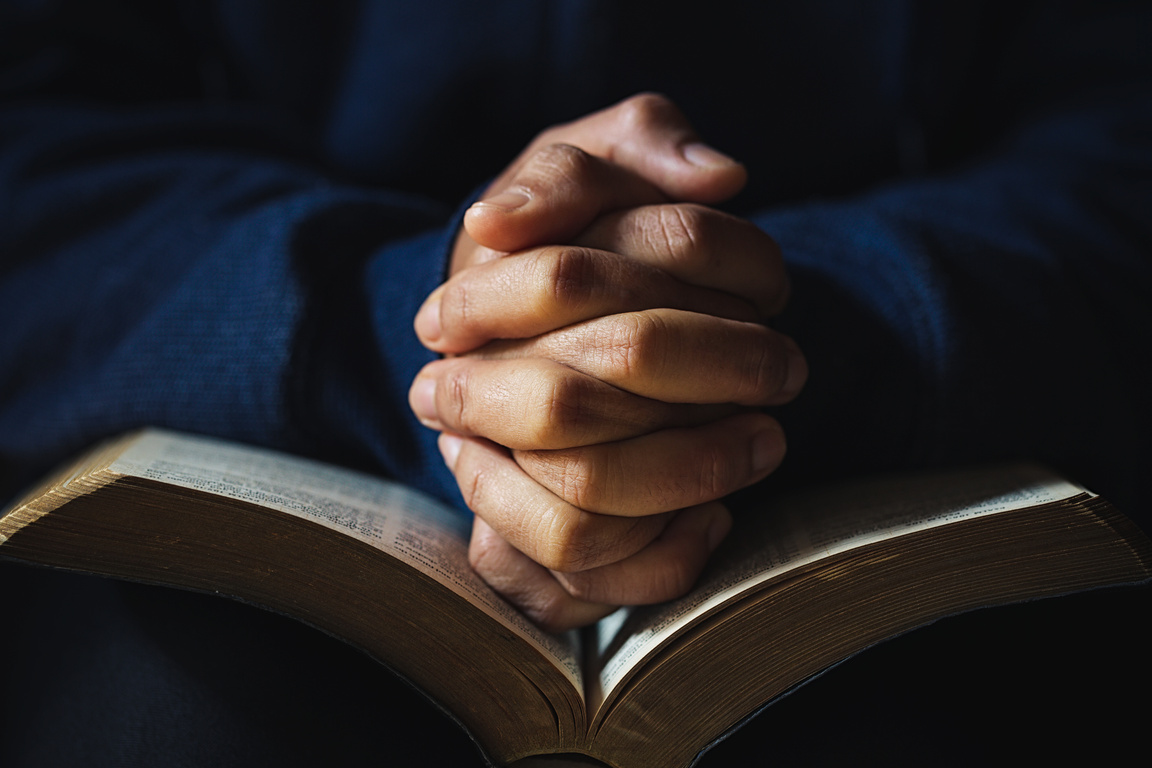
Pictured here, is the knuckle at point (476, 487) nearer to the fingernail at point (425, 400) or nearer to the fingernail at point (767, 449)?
the fingernail at point (425, 400)

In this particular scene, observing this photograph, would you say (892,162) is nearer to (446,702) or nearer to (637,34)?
(637,34)

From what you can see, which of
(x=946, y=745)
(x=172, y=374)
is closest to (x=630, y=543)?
(x=946, y=745)

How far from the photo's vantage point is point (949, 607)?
45 centimetres

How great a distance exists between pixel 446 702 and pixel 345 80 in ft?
2.63

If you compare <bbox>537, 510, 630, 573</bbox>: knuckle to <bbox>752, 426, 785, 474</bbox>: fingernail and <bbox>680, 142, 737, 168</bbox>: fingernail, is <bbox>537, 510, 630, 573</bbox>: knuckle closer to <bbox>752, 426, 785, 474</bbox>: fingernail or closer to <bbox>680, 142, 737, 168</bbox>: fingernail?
<bbox>752, 426, 785, 474</bbox>: fingernail

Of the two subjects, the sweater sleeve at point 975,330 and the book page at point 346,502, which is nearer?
the book page at point 346,502

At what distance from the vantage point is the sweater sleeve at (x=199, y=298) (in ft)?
2.08

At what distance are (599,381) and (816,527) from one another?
0.57ft

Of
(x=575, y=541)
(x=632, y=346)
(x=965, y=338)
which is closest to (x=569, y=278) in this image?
(x=632, y=346)

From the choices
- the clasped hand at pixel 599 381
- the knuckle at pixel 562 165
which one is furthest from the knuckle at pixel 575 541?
the knuckle at pixel 562 165

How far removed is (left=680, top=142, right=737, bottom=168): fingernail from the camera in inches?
22.4

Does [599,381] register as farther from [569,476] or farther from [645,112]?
[645,112]

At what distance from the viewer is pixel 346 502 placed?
20.5 inches

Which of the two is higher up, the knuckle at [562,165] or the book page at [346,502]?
the knuckle at [562,165]
